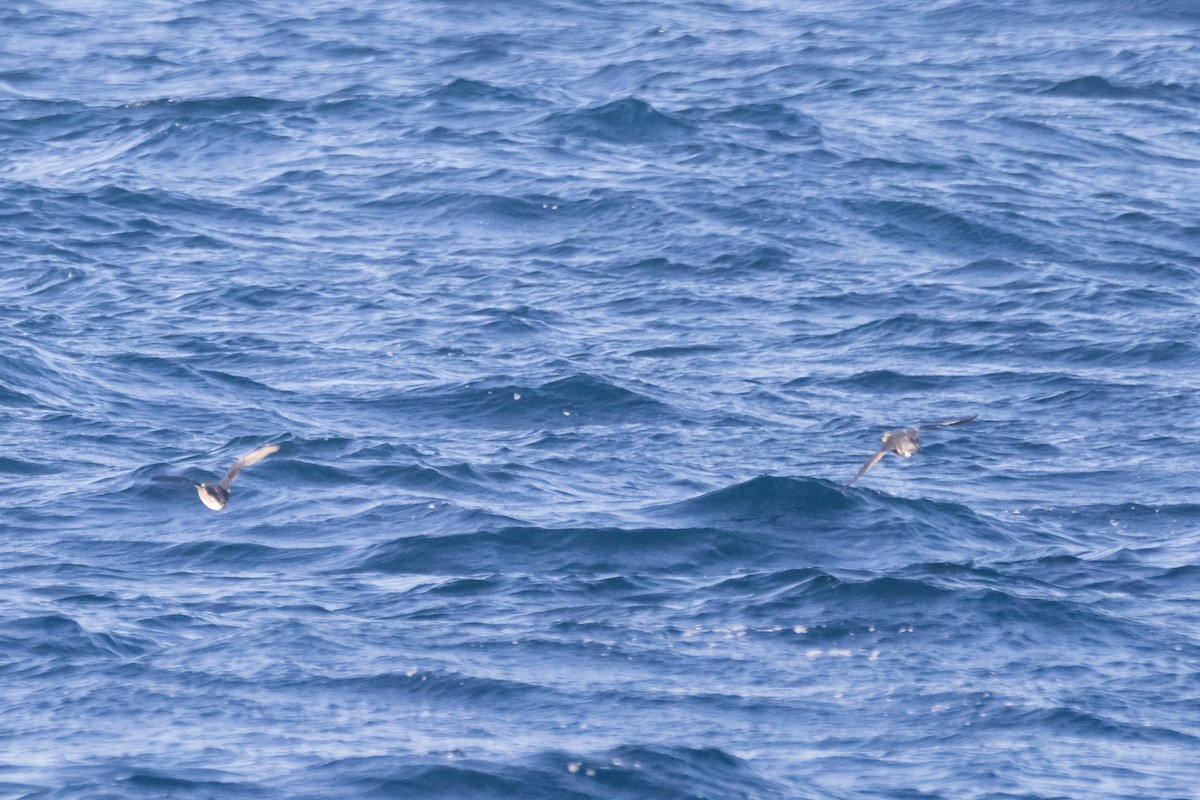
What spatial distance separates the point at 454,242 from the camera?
25.8 meters

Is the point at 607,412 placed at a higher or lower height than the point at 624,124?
lower

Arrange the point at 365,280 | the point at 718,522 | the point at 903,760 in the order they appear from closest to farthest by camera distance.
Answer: the point at 903,760, the point at 718,522, the point at 365,280

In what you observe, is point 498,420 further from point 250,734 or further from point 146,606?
point 250,734

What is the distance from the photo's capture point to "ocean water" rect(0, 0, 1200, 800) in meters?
15.1

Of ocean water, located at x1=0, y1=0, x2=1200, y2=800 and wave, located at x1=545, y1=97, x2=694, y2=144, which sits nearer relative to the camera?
ocean water, located at x1=0, y1=0, x2=1200, y2=800

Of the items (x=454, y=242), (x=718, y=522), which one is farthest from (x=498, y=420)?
(x=454, y=242)

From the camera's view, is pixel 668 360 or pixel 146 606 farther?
pixel 668 360

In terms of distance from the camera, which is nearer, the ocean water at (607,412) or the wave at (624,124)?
Result: the ocean water at (607,412)

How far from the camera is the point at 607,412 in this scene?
21156 millimetres

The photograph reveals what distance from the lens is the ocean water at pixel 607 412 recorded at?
15055 millimetres

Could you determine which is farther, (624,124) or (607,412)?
(624,124)

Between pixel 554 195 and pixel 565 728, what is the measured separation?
13428 millimetres

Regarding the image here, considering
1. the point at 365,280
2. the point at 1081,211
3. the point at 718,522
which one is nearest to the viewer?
the point at 718,522

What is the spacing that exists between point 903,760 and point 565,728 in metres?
2.56
